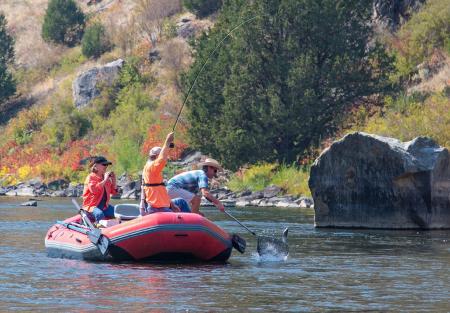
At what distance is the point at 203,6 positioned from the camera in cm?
6925

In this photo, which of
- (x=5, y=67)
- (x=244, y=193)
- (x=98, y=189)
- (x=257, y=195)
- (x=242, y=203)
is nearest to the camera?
(x=98, y=189)

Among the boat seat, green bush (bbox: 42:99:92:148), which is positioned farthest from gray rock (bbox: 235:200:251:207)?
green bush (bbox: 42:99:92:148)

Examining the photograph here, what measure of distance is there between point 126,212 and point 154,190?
4.21 feet

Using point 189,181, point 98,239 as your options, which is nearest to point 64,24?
point 189,181

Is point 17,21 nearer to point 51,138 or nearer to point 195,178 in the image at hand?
point 51,138

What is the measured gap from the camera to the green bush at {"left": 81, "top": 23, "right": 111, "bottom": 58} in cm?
7194

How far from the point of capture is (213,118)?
152 ft

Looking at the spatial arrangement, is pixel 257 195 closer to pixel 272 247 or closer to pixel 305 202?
pixel 305 202

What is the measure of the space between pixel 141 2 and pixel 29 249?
5508 cm

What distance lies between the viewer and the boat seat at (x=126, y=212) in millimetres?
20383

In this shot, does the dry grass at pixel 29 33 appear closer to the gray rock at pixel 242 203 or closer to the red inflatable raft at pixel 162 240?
the gray rock at pixel 242 203

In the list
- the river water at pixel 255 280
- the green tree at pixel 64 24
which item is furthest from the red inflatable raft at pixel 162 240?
the green tree at pixel 64 24

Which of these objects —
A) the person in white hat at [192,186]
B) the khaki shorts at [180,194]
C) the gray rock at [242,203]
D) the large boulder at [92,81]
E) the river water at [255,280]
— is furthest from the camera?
the large boulder at [92,81]

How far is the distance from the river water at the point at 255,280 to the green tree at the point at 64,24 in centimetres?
5132
